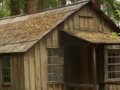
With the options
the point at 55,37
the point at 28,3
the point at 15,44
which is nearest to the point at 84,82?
the point at 55,37

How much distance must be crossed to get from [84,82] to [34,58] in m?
2.89

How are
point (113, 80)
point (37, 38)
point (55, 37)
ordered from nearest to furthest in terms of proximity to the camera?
1. point (37, 38)
2. point (55, 37)
3. point (113, 80)

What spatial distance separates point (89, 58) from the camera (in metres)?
18.2

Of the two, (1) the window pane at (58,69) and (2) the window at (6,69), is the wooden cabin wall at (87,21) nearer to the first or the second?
(1) the window pane at (58,69)

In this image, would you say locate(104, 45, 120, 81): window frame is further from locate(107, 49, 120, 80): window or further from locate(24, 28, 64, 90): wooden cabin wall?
locate(24, 28, 64, 90): wooden cabin wall

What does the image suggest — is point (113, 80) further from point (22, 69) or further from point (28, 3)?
point (28, 3)

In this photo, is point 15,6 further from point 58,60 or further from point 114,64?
point 58,60

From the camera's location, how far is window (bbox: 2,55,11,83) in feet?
58.2

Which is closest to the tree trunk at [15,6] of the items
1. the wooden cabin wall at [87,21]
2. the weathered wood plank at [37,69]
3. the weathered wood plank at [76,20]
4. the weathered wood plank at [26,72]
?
the wooden cabin wall at [87,21]

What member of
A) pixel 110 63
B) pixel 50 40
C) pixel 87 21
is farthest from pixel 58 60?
pixel 110 63

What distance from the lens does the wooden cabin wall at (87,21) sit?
59.6ft

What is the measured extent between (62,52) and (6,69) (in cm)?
266

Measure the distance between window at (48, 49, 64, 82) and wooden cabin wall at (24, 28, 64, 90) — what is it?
0.25 meters

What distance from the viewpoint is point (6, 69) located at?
17.9 metres
